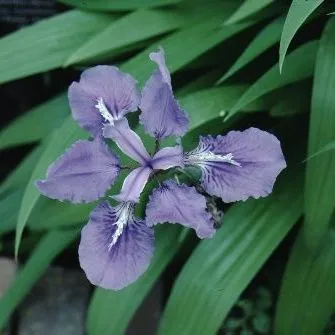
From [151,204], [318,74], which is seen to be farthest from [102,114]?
[318,74]

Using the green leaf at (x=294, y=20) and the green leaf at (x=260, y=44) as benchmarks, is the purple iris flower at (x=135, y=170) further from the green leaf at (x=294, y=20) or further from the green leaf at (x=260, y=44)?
the green leaf at (x=260, y=44)

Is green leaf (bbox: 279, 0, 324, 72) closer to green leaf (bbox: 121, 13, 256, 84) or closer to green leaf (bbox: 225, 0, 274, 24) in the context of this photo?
green leaf (bbox: 225, 0, 274, 24)

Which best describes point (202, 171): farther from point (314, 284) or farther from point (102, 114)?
point (314, 284)

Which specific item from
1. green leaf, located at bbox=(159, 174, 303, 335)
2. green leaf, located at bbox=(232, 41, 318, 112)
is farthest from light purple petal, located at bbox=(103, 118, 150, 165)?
green leaf, located at bbox=(159, 174, 303, 335)

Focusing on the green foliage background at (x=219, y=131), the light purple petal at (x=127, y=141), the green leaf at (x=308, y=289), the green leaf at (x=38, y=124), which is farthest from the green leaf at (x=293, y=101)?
the green leaf at (x=38, y=124)

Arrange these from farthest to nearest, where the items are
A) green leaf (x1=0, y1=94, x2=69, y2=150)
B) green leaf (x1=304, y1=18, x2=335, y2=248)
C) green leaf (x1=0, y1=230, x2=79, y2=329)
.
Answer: green leaf (x1=0, y1=94, x2=69, y2=150) < green leaf (x1=0, y1=230, x2=79, y2=329) < green leaf (x1=304, y1=18, x2=335, y2=248)

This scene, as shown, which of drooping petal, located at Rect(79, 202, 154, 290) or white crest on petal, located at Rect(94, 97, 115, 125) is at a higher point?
white crest on petal, located at Rect(94, 97, 115, 125)

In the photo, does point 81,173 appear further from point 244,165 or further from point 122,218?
point 244,165
